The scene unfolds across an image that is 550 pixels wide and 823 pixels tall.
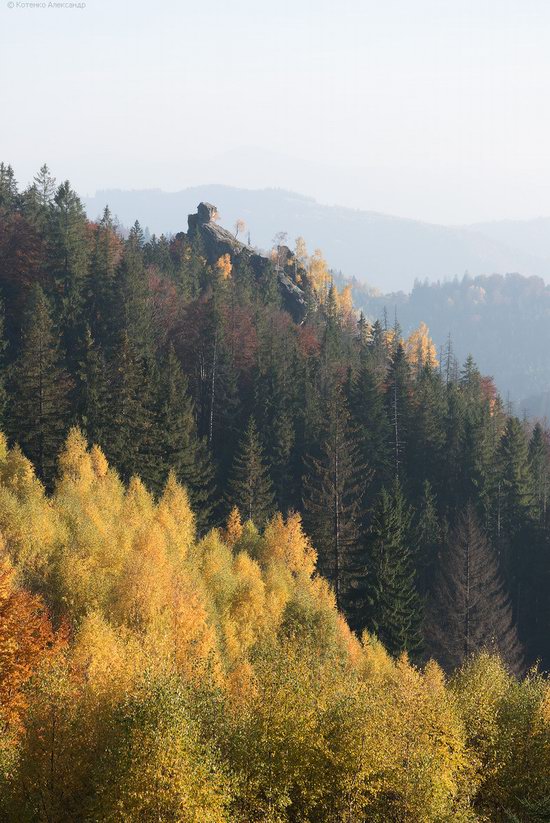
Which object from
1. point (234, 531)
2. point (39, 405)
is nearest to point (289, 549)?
point (234, 531)

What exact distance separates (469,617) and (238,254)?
96788 mm

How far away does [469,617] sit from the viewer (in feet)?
240

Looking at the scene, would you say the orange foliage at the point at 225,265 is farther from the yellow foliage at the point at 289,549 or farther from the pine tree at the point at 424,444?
the yellow foliage at the point at 289,549

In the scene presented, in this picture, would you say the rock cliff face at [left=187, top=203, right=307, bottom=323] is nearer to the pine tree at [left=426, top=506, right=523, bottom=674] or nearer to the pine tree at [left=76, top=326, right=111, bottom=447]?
the pine tree at [left=76, top=326, right=111, bottom=447]

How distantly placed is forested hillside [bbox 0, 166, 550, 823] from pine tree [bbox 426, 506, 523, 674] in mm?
351

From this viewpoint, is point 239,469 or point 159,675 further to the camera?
point 239,469

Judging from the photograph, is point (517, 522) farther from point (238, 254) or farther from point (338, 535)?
point (238, 254)

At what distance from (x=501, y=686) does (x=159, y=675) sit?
20307 millimetres

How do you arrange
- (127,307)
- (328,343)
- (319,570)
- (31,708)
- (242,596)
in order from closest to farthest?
(31,708), (242,596), (319,570), (127,307), (328,343)

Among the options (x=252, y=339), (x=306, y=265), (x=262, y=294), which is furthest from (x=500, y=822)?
(x=306, y=265)

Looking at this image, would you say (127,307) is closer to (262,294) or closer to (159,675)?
(262,294)

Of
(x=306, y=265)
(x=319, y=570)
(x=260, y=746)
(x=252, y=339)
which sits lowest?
(x=319, y=570)

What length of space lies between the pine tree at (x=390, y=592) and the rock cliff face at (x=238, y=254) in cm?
7733

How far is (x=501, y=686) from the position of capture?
40844 mm
